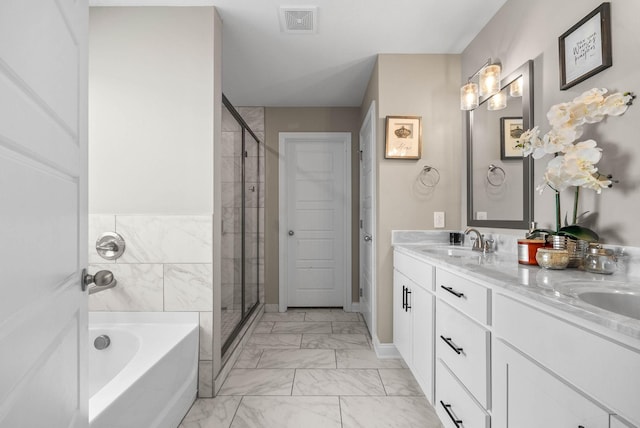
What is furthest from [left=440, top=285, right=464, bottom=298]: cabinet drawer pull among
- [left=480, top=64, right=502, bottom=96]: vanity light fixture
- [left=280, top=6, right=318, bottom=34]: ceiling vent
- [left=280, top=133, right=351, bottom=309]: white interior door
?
[left=280, top=133, right=351, bottom=309]: white interior door

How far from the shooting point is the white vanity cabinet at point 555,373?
2.17 ft

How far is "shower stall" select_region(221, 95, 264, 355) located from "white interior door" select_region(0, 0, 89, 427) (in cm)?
146

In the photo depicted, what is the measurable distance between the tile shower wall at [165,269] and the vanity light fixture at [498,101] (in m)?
1.88

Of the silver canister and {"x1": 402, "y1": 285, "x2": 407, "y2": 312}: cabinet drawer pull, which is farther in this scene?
{"x1": 402, "y1": 285, "x2": 407, "y2": 312}: cabinet drawer pull

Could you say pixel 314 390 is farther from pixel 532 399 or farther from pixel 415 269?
pixel 532 399

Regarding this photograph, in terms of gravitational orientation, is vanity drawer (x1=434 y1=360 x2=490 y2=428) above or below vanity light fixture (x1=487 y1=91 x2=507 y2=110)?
below

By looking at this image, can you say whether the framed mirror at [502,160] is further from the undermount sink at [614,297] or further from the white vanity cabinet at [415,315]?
the undermount sink at [614,297]

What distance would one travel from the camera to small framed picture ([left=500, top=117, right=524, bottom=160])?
1891 millimetres

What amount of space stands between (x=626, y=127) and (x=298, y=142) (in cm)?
306

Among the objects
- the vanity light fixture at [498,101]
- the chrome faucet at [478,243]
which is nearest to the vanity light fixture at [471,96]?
the vanity light fixture at [498,101]

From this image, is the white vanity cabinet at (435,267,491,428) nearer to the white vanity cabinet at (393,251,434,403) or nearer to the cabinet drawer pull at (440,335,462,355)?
the cabinet drawer pull at (440,335,462,355)

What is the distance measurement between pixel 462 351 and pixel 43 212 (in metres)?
1.46

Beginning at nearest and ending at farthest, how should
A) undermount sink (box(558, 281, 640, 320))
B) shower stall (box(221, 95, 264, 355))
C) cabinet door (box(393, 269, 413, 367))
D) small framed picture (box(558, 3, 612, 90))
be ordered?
undermount sink (box(558, 281, 640, 320))
small framed picture (box(558, 3, 612, 90))
cabinet door (box(393, 269, 413, 367))
shower stall (box(221, 95, 264, 355))

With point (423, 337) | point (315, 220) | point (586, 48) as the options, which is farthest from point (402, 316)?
point (315, 220)
